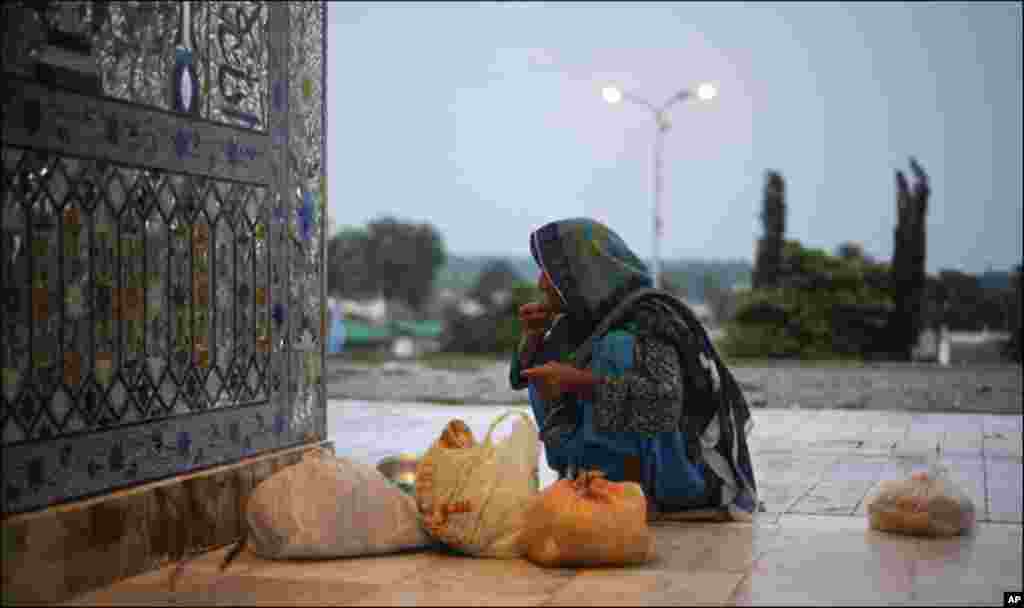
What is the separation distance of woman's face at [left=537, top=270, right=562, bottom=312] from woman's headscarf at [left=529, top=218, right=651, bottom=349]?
1.2 inches

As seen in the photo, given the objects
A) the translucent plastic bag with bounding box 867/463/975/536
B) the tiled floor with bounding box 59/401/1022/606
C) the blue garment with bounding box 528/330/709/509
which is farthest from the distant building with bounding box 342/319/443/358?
the translucent plastic bag with bounding box 867/463/975/536

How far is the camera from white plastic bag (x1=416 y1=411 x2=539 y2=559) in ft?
15.9

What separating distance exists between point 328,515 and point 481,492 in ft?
1.78

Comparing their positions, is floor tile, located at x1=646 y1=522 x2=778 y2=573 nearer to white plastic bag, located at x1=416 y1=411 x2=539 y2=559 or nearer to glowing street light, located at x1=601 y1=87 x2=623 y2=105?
white plastic bag, located at x1=416 y1=411 x2=539 y2=559

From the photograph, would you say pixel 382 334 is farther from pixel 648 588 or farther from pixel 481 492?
pixel 648 588

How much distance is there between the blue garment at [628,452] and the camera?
542cm

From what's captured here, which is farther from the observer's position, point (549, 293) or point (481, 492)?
point (549, 293)

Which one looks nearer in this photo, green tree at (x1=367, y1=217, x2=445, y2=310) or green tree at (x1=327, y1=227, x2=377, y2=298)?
green tree at (x1=327, y1=227, x2=377, y2=298)

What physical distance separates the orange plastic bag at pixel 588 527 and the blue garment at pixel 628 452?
2.35 ft

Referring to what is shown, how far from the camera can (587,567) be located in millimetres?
4641

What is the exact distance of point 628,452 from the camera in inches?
217

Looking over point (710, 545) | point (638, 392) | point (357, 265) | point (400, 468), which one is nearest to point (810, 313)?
point (400, 468)

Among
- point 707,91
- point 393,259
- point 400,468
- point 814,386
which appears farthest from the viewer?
point 393,259

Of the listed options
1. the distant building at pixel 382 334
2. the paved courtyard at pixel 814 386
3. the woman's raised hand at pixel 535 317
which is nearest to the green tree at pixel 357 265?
the distant building at pixel 382 334
